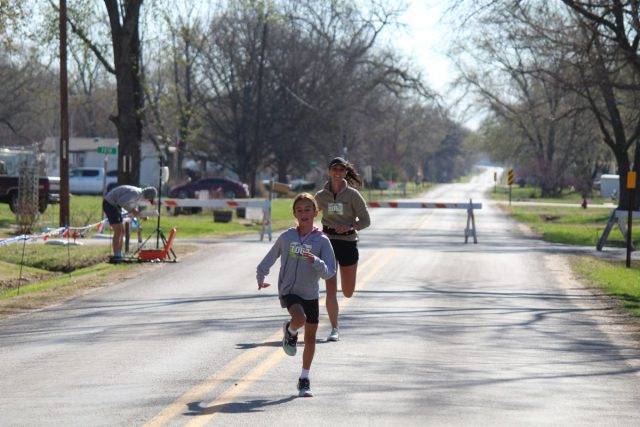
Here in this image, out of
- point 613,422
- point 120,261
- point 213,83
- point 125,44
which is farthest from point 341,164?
point 213,83

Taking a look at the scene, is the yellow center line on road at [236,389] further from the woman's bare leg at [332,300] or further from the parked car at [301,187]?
the parked car at [301,187]

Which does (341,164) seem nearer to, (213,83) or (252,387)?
(252,387)

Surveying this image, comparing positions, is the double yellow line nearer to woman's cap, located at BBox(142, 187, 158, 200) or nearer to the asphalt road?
the asphalt road

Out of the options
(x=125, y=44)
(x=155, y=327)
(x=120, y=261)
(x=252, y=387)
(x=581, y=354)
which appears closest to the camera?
(x=252, y=387)

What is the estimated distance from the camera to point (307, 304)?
9.53 m

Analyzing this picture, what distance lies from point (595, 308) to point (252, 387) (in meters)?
8.49

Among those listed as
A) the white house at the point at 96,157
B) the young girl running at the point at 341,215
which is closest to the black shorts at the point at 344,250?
the young girl running at the point at 341,215

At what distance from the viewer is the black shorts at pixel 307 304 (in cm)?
952

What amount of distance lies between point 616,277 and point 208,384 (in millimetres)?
13497

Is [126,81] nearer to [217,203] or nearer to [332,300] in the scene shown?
[217,203]

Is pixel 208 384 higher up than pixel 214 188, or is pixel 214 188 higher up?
pixel 214 188

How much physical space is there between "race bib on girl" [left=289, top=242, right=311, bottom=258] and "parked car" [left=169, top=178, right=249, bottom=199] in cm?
5167

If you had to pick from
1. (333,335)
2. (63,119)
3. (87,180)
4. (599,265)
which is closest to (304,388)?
(333,335)

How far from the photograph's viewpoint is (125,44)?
113 ft
